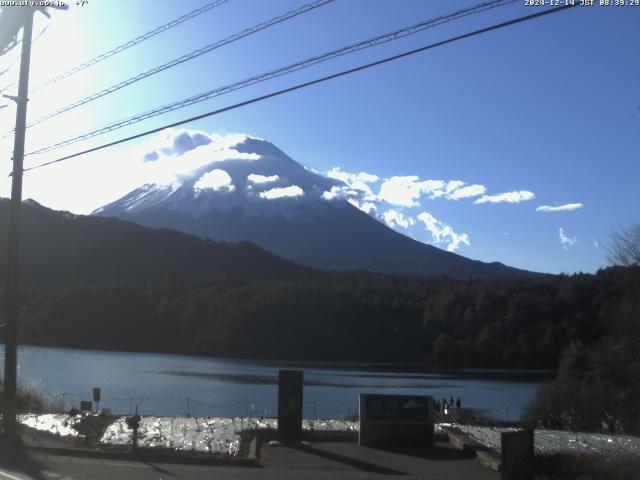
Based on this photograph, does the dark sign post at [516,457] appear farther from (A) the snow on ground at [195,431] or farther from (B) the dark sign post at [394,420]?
(A) the snow on ground at [195,431]

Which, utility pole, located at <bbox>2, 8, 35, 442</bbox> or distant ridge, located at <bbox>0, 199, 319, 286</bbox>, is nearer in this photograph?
utility pole, located at <bbox>2, 8, 35, 442</bbox>

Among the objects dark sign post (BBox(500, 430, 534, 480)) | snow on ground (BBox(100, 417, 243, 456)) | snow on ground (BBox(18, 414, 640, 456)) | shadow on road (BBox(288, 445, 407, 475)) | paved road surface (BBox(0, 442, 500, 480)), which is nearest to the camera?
dark sign post (BBox(500, 430, 534, 480))

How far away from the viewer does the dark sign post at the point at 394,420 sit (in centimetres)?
1711

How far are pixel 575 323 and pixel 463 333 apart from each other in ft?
52.5

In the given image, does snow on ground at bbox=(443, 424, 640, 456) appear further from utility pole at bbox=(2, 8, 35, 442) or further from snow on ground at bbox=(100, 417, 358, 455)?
utility pole at bbox=(2, 8, 35, 442)

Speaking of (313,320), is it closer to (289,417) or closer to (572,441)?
(572,441)

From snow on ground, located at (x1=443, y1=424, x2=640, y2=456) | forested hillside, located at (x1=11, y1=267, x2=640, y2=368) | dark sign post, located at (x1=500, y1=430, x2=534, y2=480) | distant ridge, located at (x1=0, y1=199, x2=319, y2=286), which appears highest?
distant ridge, located at (x1=0, y1=199, x2=319, y2=286)

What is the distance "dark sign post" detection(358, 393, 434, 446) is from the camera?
1711 cm

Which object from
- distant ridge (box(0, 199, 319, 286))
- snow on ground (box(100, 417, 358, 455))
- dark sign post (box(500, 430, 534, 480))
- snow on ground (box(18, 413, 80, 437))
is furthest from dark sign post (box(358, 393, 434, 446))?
distant ridge (box(0, 199, 319, 286))

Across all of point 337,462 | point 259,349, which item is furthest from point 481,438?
point 259,349

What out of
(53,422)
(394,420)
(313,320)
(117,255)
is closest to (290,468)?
(394,420)

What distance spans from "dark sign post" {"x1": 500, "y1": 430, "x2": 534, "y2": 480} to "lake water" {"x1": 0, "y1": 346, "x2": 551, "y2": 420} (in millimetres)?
15800

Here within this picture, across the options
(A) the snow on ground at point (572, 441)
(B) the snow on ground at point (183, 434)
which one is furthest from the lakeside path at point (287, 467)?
(A) the snow on ground at point (572, 441)

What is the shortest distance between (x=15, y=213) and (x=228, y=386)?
90.5 feet
